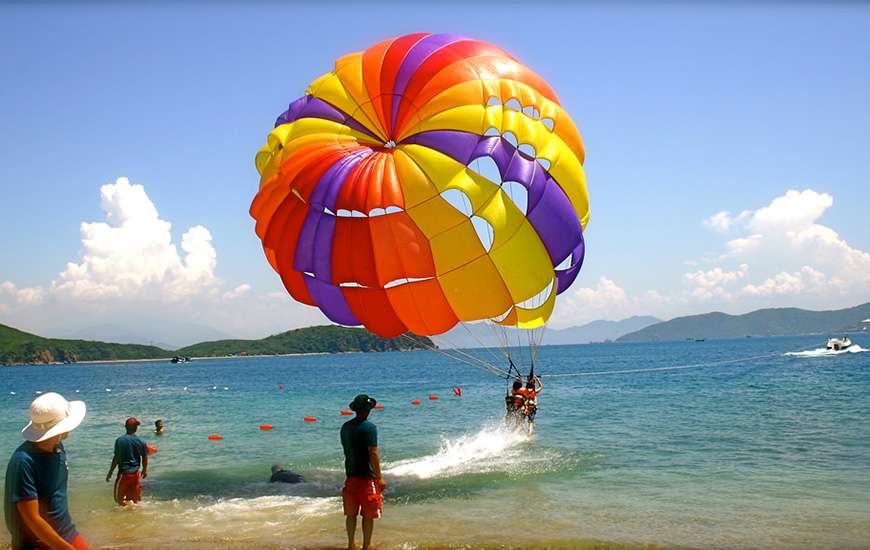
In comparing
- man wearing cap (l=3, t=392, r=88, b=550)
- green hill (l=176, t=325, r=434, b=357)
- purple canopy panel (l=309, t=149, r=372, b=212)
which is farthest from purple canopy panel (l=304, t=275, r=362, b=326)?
green hill (l=176, t=325, r=434, b=357)

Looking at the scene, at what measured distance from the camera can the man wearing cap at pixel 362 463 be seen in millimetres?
7371

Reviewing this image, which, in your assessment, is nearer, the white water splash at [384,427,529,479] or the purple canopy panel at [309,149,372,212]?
the purple canopy panel at [309,149,372,212]

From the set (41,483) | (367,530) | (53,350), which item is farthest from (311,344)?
(41,483)

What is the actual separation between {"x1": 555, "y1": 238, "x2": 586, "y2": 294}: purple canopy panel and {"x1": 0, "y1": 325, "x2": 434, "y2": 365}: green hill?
14419 cm

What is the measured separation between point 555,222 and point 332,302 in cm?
407

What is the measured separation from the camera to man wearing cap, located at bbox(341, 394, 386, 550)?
737cm

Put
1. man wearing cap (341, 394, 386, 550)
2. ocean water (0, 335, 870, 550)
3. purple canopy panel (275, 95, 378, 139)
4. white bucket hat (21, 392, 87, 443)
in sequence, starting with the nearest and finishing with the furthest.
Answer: white bucket hat (21, 392, 87, 443)
man wearing cap (341, 394, 386, 550)
ocean water (0, 335, 870, 550)
purple canopy panel (275, 95, 378, 139)

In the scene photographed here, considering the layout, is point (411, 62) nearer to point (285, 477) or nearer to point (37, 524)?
point (285, 477)

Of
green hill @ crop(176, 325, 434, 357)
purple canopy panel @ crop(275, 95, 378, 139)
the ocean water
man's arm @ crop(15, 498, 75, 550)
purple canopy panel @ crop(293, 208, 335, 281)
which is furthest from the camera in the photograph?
green hill @ crop(176, 325, 434, 357)

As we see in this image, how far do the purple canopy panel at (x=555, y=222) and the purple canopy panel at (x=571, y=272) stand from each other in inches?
19.8

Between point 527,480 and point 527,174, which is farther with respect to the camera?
point 527,480

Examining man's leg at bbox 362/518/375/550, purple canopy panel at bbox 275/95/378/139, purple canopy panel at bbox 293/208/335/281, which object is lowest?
man's leg at bbox 362/518/375/550

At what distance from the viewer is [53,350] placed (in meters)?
151

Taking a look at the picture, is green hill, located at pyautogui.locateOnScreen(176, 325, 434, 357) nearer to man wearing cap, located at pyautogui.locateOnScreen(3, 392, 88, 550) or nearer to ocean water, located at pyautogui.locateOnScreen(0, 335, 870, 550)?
ocean water, located at pyautogui.locateOnScreen(0, 335, 870, 550)
